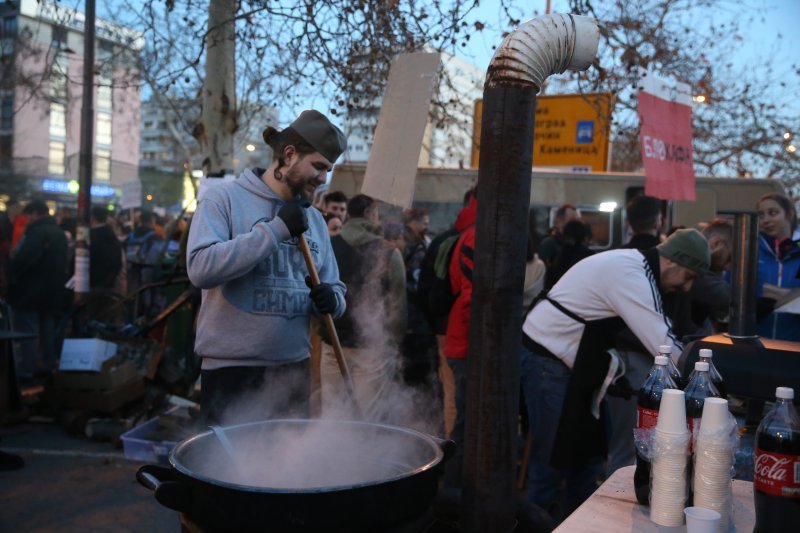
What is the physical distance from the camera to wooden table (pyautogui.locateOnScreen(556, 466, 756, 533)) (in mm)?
1799

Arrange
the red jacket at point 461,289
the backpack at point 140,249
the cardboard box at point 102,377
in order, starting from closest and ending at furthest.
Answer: the red jacket at point 461,289
the cardboard box at point 102,377
the backpack at point 140,249

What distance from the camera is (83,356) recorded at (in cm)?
628

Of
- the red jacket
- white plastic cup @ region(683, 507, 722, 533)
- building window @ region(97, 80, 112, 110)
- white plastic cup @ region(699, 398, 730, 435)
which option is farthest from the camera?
building window @ region(97, 80, 112, 110)

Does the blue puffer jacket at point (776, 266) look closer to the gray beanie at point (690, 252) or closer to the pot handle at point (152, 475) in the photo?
the gray beanie at point (690, 252)

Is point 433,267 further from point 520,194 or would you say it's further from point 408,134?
point 520,194

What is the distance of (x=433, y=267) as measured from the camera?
17.4ft

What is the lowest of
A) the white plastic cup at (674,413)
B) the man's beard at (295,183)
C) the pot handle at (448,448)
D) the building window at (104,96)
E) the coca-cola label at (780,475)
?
the pot handle at (448,448)

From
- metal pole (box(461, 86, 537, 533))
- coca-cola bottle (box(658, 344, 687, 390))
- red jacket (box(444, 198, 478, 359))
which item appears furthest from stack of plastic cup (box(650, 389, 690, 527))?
red jacket (box(444, 198, 478, 359))

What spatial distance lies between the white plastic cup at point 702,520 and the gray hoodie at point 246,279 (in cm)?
169

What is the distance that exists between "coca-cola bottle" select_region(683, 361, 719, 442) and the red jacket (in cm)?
267

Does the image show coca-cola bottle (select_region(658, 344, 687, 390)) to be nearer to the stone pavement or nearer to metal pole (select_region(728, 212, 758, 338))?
metal pole (select_region(728, 212, 758, 338))

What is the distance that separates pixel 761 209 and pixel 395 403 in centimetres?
323

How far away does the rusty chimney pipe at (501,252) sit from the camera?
2.06 meters

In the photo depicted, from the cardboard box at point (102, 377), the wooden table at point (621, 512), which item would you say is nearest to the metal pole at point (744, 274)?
the wooden table at point (621, 512)
